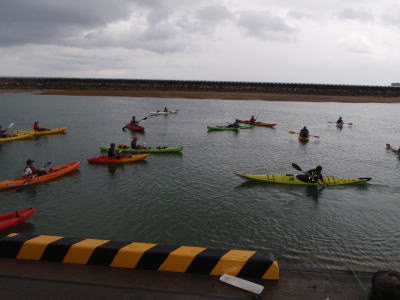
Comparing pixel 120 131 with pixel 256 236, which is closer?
pixel 256 236

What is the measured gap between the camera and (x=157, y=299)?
711 centimetres

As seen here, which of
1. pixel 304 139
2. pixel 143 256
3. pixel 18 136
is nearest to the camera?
pixel 143 256

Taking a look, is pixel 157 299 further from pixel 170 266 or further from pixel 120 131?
pixel 120 131

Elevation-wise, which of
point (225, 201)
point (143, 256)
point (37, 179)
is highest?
point (143, 256)

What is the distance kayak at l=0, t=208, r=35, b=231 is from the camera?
42.0 feet

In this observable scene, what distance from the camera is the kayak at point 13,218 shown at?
12789mm

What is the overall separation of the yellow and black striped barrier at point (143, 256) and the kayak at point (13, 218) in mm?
4733

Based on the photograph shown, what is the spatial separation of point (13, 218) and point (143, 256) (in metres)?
8.19

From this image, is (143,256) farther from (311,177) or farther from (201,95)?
(201,95)

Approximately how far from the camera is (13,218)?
13133mm

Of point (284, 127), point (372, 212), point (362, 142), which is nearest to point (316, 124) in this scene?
point (284, 127)

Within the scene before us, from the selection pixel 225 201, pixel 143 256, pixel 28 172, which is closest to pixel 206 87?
pixel 28 172

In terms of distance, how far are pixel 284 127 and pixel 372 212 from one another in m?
29.8

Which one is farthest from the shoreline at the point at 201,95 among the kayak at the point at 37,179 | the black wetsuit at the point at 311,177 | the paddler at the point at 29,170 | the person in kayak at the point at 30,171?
the paddler at the point at 29,170
